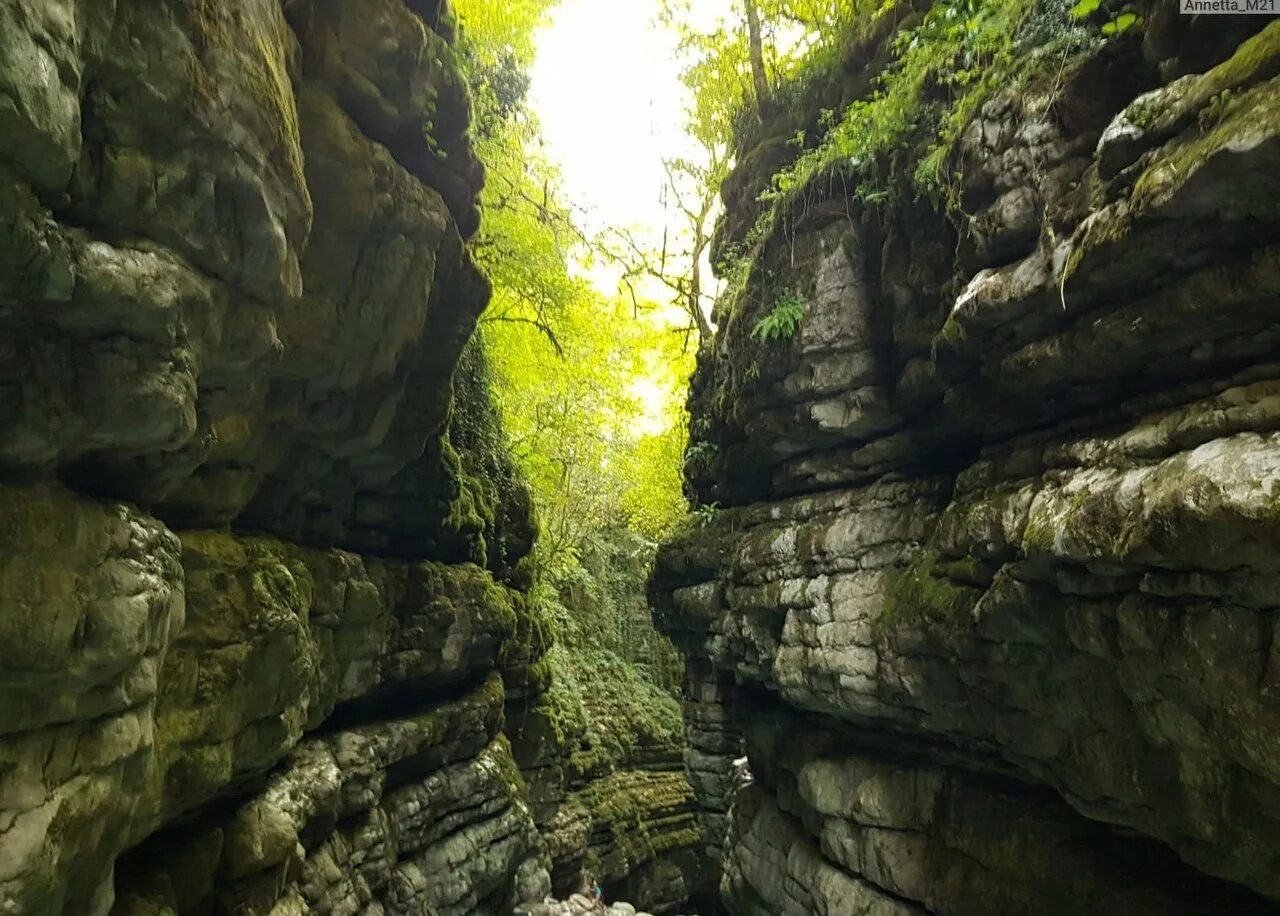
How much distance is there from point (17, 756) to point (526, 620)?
38.5 ft

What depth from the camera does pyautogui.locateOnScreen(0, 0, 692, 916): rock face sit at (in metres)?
3.97

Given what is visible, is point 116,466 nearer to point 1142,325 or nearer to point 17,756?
point 17,756

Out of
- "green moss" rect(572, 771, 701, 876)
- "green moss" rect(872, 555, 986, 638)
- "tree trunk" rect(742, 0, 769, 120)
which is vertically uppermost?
"tree trunk" rect(742, 0, 769, 120)

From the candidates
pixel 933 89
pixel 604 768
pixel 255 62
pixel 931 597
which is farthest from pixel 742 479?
pixel 604 768

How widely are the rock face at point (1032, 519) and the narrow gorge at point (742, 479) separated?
0.04m

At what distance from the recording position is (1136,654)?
601cm

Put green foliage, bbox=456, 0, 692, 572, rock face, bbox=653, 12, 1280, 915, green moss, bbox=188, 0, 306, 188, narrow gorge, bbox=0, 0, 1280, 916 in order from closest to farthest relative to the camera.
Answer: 1. narrow gorge, bbox=0, 0, 1280, 916
2. green moss, bbox=188, 0, 306, 188
3. rock face, bbox=653, 12, 1280, 915
4. green foliage, bbox=456, 0, 692, 572

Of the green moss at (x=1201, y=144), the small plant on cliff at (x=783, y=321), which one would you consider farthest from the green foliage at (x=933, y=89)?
the green moss at (x=1201, y=144)

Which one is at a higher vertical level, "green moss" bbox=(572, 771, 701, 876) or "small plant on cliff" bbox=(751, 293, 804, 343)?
"small plant on cliff" bbox=(751, 293, 804, 343)

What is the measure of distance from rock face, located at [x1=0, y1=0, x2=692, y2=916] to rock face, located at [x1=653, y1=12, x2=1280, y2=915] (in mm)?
5022

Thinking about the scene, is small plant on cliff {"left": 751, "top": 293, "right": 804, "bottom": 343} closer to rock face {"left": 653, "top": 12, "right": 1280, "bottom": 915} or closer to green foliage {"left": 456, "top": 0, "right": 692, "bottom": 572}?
rock face {"left": 653, "top": 12, "right": 1280, "bottom": 915}

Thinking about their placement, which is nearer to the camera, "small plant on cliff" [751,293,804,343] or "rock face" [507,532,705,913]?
"small plant on cliff" [751,293,804,343]

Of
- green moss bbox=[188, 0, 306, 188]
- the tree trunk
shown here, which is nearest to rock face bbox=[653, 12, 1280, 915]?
the tree trunk

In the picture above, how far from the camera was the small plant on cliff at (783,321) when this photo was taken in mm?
10844
